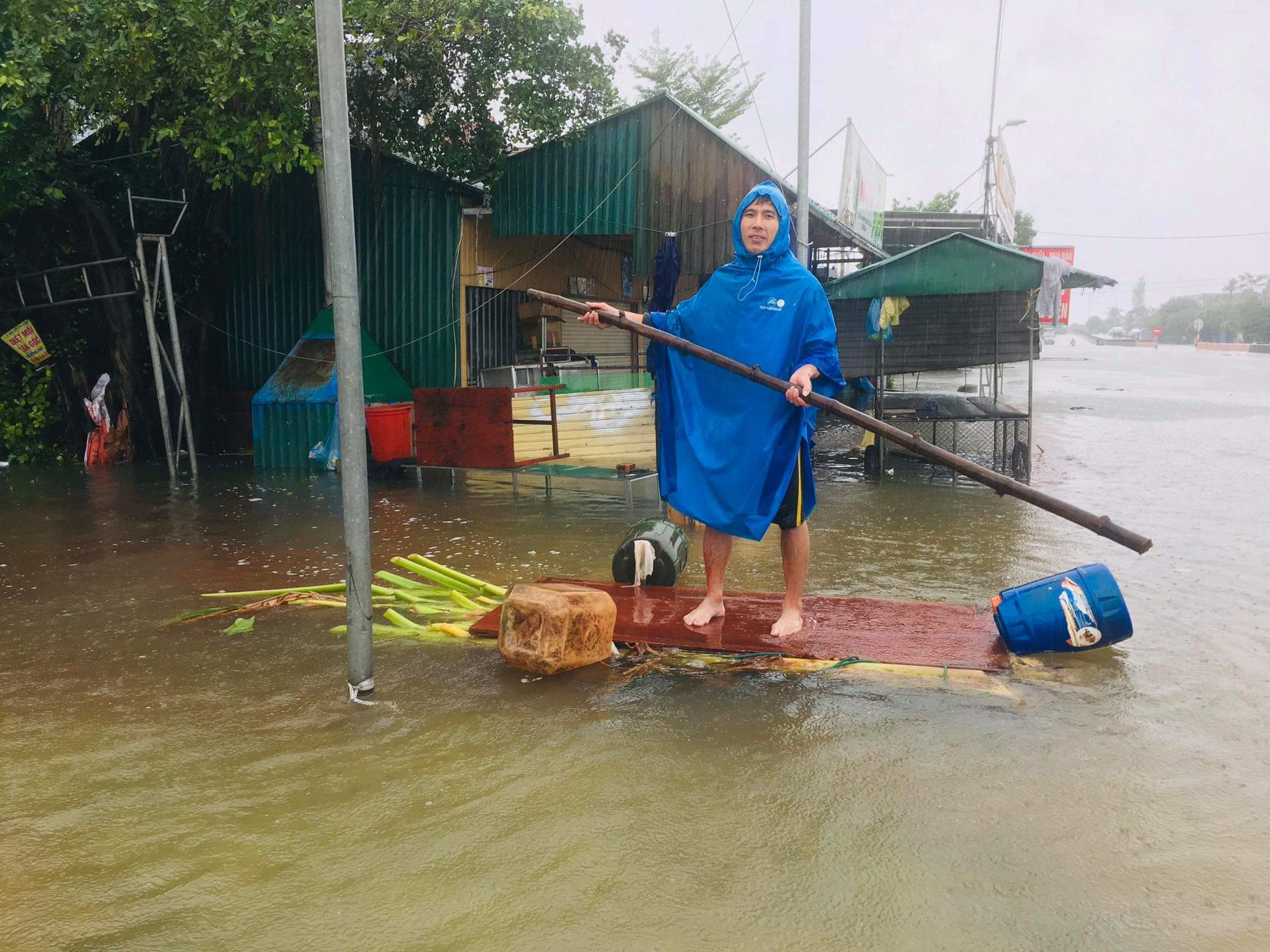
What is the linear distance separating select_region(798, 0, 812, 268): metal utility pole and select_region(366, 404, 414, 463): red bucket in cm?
503

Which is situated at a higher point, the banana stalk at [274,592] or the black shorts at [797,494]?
the black shorts at [797,494]

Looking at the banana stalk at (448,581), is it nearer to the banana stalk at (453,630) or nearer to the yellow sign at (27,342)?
the banana stalk at (453,630)

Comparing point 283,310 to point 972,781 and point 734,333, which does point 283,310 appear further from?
point 972,781

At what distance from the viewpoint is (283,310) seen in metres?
13.9

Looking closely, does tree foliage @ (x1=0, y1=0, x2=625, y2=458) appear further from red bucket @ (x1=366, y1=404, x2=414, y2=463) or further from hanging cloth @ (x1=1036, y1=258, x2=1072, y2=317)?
hanging cloth @ (x1=1036, y1=258, x2=1072, y2=317)

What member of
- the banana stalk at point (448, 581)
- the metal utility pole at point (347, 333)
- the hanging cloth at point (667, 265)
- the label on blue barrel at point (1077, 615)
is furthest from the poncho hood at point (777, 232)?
→ the hanging cloth at point (667, 265)

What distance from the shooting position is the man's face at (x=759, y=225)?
14.3 ft

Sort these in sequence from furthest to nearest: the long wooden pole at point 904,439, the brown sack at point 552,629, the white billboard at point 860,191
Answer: the white billboard at point 860,191, the brown sack at point 552,629, the long wooden pole at point 904,439

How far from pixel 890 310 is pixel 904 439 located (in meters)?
7.48

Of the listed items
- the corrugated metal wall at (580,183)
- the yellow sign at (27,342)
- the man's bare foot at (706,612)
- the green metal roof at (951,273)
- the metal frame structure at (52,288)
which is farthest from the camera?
the yellow sign at (27,342)

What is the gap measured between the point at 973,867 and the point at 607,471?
266 inches

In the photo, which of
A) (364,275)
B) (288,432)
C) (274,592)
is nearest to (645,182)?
(364,275)

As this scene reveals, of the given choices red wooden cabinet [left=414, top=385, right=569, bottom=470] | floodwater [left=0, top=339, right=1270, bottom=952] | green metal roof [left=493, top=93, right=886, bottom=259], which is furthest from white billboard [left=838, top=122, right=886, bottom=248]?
floodwater [left=0, top=339, right=1270, bottom=952]

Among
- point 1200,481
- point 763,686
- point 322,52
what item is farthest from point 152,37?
point 1200,481
